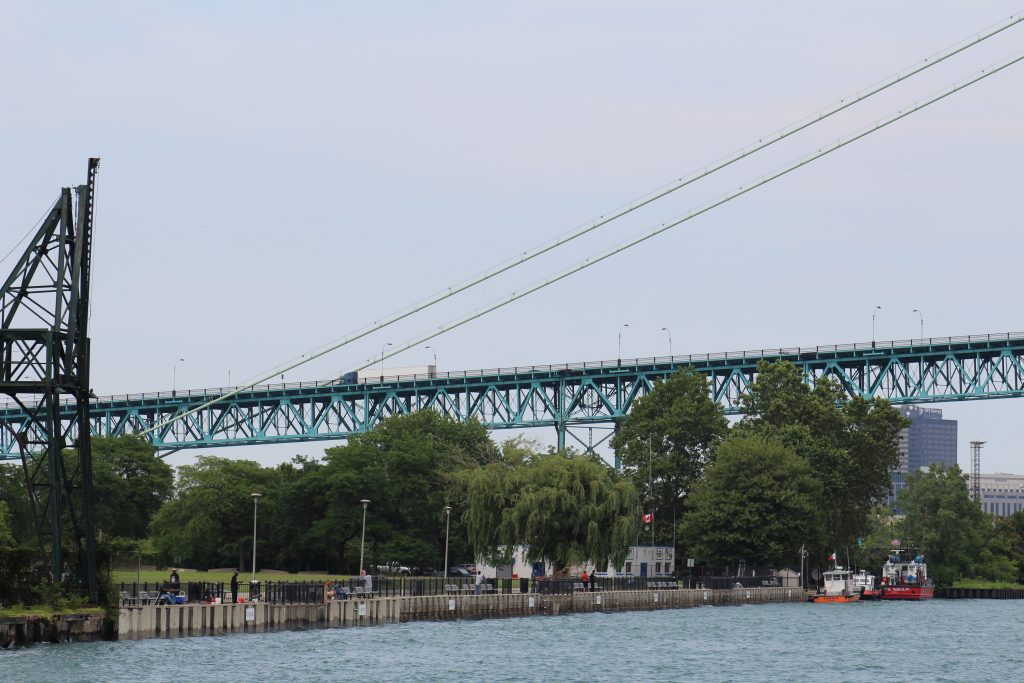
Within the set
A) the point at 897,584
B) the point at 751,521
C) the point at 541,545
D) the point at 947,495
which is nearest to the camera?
the point at 541,545

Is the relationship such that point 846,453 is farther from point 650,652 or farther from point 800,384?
point 650,652

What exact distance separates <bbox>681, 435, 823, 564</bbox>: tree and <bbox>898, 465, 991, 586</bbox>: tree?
3560cm

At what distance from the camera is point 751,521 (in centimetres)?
11106

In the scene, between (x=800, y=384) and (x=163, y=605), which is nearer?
(x=163, y=605)

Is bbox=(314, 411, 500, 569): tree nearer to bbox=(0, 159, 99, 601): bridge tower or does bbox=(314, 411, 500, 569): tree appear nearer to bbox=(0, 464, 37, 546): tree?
bbox=(0, 464, 37, 546): tree

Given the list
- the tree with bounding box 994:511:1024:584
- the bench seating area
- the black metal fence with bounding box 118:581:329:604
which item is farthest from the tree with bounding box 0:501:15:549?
the tree with bounding box 994:511:1024:584

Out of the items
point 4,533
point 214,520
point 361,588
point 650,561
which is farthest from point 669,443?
point 4,533

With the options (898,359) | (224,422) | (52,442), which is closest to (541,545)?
(52,442)

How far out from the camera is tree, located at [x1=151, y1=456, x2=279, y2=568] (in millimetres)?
122562

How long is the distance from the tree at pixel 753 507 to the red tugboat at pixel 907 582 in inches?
772

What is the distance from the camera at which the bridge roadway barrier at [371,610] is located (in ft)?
206

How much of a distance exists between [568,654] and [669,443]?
188 feet

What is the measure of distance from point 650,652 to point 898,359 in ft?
255

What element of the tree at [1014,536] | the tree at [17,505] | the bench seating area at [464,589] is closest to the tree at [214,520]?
the tree at [17,505]
